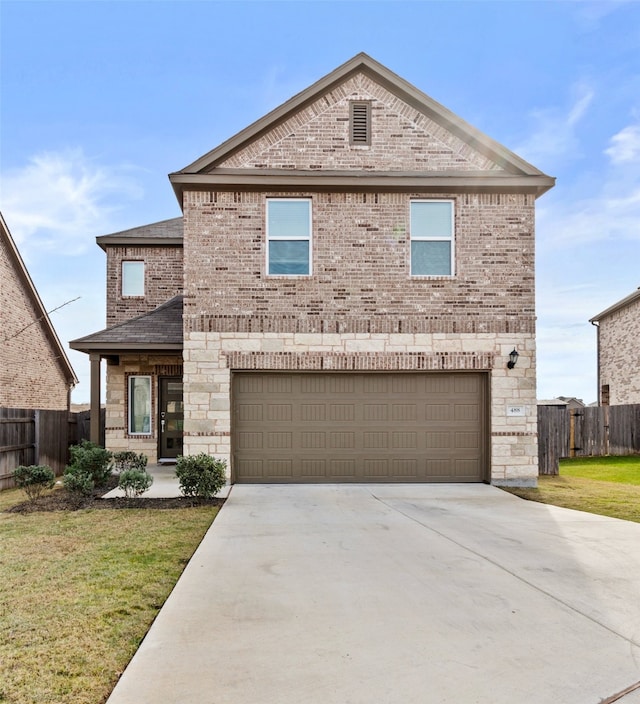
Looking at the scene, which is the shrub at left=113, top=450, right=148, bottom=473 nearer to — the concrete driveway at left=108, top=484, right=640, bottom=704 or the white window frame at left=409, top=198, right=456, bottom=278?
the concrete driveway at left=108, top=484, right=640, bottom=704

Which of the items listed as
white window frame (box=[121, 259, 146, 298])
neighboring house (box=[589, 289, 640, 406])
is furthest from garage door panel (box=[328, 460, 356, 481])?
neighboring house (box=[589, 289, 640, 406])

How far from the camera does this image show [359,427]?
416 inches

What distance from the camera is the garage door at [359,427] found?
10469mm

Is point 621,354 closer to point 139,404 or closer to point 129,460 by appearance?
point 139,404

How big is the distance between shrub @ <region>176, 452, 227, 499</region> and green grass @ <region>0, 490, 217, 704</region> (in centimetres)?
81

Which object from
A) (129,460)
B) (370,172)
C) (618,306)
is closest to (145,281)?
(129,460)

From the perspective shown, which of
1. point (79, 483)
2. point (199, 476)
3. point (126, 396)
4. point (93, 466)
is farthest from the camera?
point (126, 396)

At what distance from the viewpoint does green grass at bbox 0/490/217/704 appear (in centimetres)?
325

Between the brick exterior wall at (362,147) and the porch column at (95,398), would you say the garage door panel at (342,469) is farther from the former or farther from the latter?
the brick exterior wall at (362,147)

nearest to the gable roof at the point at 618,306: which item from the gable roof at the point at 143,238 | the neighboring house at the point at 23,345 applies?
the gable roof at the point at 143,238

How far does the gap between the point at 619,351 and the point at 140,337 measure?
19.5m

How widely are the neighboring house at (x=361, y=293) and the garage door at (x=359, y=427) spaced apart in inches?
1.1

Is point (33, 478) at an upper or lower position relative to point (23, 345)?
lower

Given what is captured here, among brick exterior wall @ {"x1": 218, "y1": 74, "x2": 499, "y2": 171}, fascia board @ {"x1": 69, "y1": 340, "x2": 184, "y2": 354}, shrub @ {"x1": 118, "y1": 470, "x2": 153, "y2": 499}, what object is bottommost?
shrub @ {"x1": 118, "y1": 470, "x2": 153, "y2": 499}
